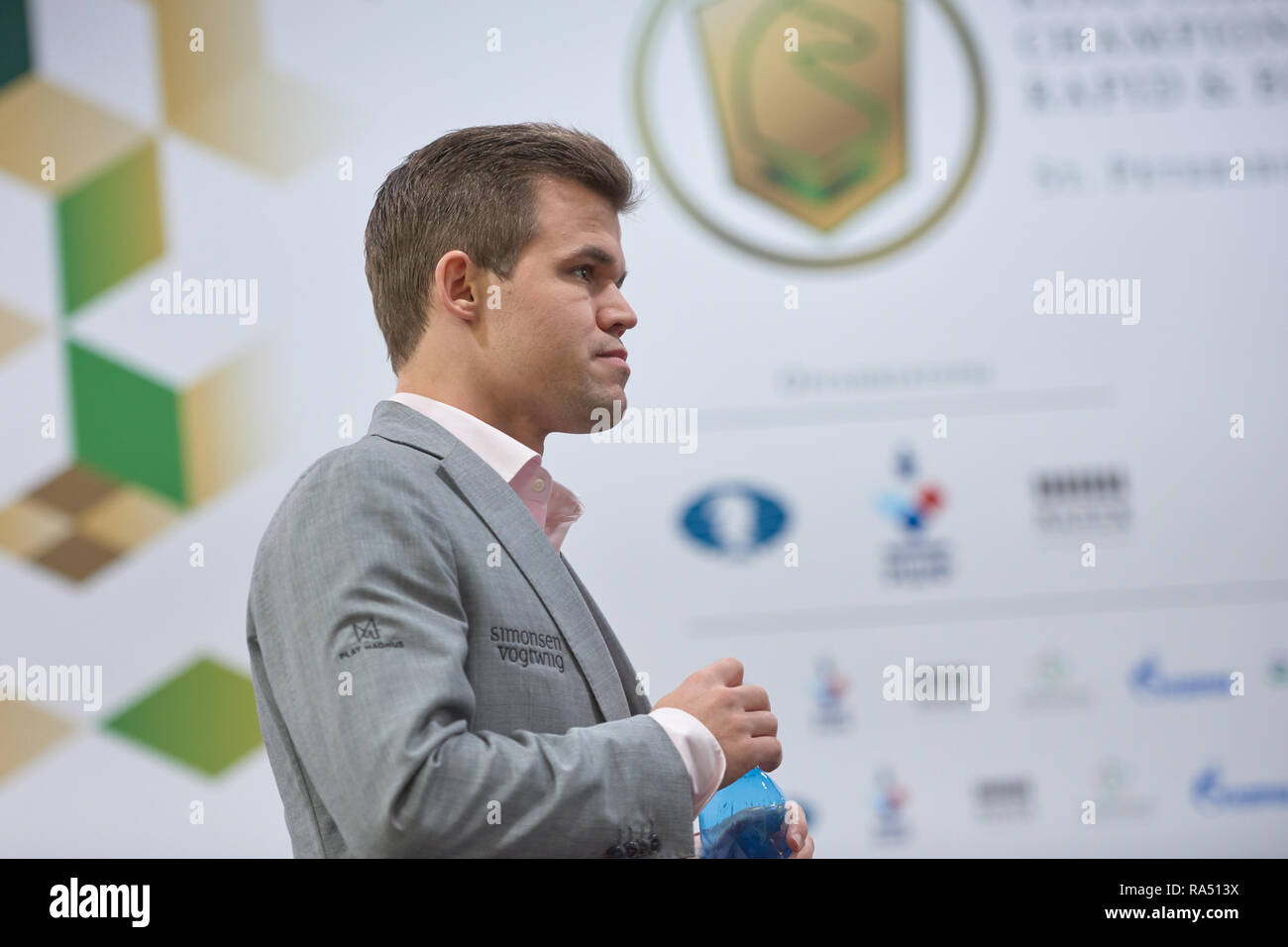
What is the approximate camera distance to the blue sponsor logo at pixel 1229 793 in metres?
2.97

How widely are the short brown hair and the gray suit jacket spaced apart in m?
0.27

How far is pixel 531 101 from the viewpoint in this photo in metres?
3.05

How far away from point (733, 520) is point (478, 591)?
1762 mm

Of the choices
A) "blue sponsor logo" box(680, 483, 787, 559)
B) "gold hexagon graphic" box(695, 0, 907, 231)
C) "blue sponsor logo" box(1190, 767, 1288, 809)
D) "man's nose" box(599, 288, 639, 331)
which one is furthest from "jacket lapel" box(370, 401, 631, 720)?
"blue sponsor logo" box(1190, 767, 1288, 809)

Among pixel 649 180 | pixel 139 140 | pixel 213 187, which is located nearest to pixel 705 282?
pixel 649 180

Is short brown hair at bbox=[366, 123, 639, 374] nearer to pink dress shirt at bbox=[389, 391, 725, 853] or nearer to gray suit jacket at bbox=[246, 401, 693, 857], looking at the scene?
pink dress shirt at bbox=[389, 391, 725, 853]

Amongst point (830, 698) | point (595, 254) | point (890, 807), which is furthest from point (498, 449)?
point (890, 807)

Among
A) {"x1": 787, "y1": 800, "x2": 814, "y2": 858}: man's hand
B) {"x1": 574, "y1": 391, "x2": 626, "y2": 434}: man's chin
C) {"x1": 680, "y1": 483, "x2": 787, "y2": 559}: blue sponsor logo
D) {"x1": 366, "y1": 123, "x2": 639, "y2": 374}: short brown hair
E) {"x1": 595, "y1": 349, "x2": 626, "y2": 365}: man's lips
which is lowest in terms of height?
{"x1": 787, "y1": 800, "x2": 814, "y2": 858}: man's hand

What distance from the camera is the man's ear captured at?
1493 millimetres

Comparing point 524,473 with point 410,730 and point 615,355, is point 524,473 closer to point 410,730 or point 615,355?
point 615,355

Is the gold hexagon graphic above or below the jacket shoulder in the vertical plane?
above

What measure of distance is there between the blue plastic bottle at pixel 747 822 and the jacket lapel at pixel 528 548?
0.21m

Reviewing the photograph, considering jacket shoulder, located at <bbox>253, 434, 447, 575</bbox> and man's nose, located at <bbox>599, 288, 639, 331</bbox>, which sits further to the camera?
man's nose, located at <bbox>599, 288, 639, 331</bbox>

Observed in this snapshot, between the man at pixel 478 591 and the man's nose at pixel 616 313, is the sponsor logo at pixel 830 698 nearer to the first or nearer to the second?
the man at pixel 478 591
